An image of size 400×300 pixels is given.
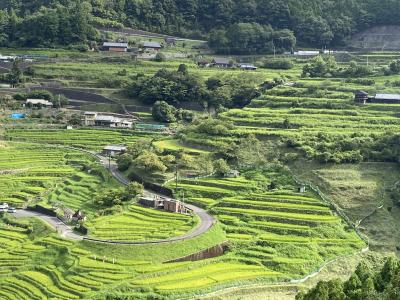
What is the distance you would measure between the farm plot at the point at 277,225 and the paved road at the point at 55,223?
895 centimetres

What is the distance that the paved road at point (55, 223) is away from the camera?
4644 centimetres

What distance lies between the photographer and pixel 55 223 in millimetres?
49219

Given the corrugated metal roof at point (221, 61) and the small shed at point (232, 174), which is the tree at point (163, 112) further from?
the small shed at point (232, 174)

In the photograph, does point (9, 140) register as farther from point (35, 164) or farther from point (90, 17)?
point (90, 17)

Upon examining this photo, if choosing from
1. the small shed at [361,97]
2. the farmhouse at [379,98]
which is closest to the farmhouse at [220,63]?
the small shed at [361,97]

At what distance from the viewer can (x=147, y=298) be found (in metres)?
38.2

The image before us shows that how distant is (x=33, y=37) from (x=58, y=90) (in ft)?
52.8

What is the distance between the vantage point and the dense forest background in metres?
91.6

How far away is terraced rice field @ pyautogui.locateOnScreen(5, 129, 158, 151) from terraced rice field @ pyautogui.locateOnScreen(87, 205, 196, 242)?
18.8m

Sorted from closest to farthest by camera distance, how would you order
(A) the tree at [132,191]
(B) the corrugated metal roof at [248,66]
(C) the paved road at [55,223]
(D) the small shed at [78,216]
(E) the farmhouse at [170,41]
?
(C) the paved road at [55,223] < (D) the small shed at [78,216] < (A) the tree at [132,191] < (B) the corrugated metal roof at [248,66] < (E) the farmhouse at [170,41]

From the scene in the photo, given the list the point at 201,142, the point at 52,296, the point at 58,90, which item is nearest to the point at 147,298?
the point at 52,296

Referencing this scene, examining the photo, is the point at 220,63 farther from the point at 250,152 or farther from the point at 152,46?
the point at 250,152

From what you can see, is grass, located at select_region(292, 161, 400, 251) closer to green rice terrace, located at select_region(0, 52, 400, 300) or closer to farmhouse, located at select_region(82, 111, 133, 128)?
green rice terrace, located at select_region(0, 52, 400, 300)

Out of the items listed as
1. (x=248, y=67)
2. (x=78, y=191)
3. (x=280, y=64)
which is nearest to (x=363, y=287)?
(x=78, y=191)
